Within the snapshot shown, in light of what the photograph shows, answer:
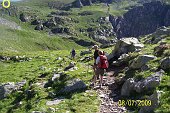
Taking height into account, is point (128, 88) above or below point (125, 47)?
above

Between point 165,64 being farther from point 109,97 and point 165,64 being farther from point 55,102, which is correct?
point 55,102

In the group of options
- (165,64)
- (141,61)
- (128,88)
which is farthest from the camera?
(141,61)

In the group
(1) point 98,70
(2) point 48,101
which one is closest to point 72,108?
(2) point 48,101

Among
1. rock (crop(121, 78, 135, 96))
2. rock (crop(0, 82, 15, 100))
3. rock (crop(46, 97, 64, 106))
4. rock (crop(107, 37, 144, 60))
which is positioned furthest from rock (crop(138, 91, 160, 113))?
rock (crop(107, 37, 144, 60))

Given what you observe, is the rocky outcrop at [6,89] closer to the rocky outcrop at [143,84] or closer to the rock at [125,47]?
the rocky outcrop at [143,84]

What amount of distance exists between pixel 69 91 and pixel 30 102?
118 inches

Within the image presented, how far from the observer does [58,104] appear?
21000 millimetres

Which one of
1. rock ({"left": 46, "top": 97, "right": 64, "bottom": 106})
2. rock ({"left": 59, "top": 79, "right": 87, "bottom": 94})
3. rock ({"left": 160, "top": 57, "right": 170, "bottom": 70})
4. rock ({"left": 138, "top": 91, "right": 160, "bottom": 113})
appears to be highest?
rock ({"left": 160, "top": 57, "right": 170, "bottom": 70})

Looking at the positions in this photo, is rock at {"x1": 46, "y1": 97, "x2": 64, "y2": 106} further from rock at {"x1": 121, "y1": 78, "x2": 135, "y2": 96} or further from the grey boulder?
the grey boulder

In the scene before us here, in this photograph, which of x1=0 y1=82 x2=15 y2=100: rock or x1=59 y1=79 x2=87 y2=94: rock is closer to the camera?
x1=59 y1=79 x2=87 y2=94: rock

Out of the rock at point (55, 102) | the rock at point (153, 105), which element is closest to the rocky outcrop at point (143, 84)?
the rock at point (153, 105)

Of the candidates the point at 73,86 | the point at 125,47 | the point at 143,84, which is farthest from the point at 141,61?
the point at 125,47

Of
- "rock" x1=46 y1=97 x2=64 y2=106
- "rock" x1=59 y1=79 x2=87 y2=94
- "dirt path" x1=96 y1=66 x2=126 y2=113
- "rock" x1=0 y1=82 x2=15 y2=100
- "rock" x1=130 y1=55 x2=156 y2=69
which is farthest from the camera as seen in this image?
"rock" x1=0 y1=82 x2=15 y2=100
